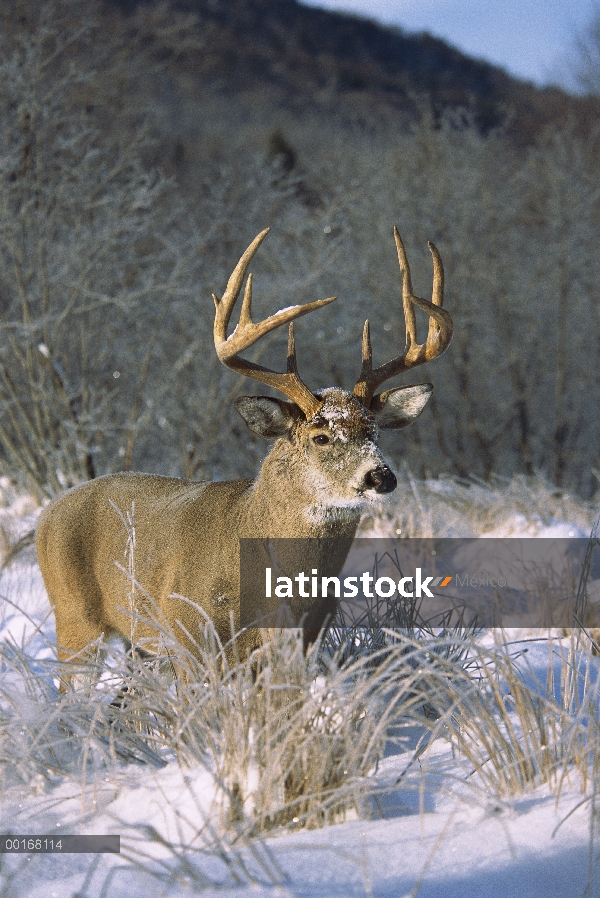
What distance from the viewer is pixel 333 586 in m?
3.34

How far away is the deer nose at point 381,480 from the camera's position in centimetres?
313

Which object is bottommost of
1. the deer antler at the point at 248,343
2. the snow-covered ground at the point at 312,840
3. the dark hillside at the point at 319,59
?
the snow-covered ground at the point at 312,840

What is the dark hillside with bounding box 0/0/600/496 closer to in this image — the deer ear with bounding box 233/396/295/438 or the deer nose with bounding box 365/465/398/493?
the deer ear with bounding box 233/396/295/438

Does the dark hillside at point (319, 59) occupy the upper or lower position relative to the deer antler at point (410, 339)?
upper

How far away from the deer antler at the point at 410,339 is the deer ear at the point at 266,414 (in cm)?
32

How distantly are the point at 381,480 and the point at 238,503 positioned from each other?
68 centimetres

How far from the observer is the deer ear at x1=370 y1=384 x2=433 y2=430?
11.9 feet

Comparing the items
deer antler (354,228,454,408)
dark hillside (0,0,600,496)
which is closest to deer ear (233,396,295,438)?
deer antler (354,228,454,408)

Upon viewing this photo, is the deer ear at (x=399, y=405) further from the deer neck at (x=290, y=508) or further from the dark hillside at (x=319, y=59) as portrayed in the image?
the dark hillside at (x=319, y=59)

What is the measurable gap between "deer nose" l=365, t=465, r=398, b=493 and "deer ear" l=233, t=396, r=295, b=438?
1.50 feet

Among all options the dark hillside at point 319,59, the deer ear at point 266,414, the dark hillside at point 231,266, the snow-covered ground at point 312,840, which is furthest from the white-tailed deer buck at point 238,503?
the dark hillside at point 319,59

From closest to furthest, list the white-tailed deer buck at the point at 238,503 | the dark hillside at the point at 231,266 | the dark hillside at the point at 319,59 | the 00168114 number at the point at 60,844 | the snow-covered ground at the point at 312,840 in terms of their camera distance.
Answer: the snow-covered ground at the point at 312,840 → the 00168114 number at the point at 60,844 → the white-tailed deer buck at the point at 238,503 → the dark hillside at the point at 231,266 → the dark hillside at the point at 319,59

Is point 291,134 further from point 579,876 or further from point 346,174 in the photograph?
point 579,876

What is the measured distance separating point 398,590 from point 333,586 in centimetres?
61
